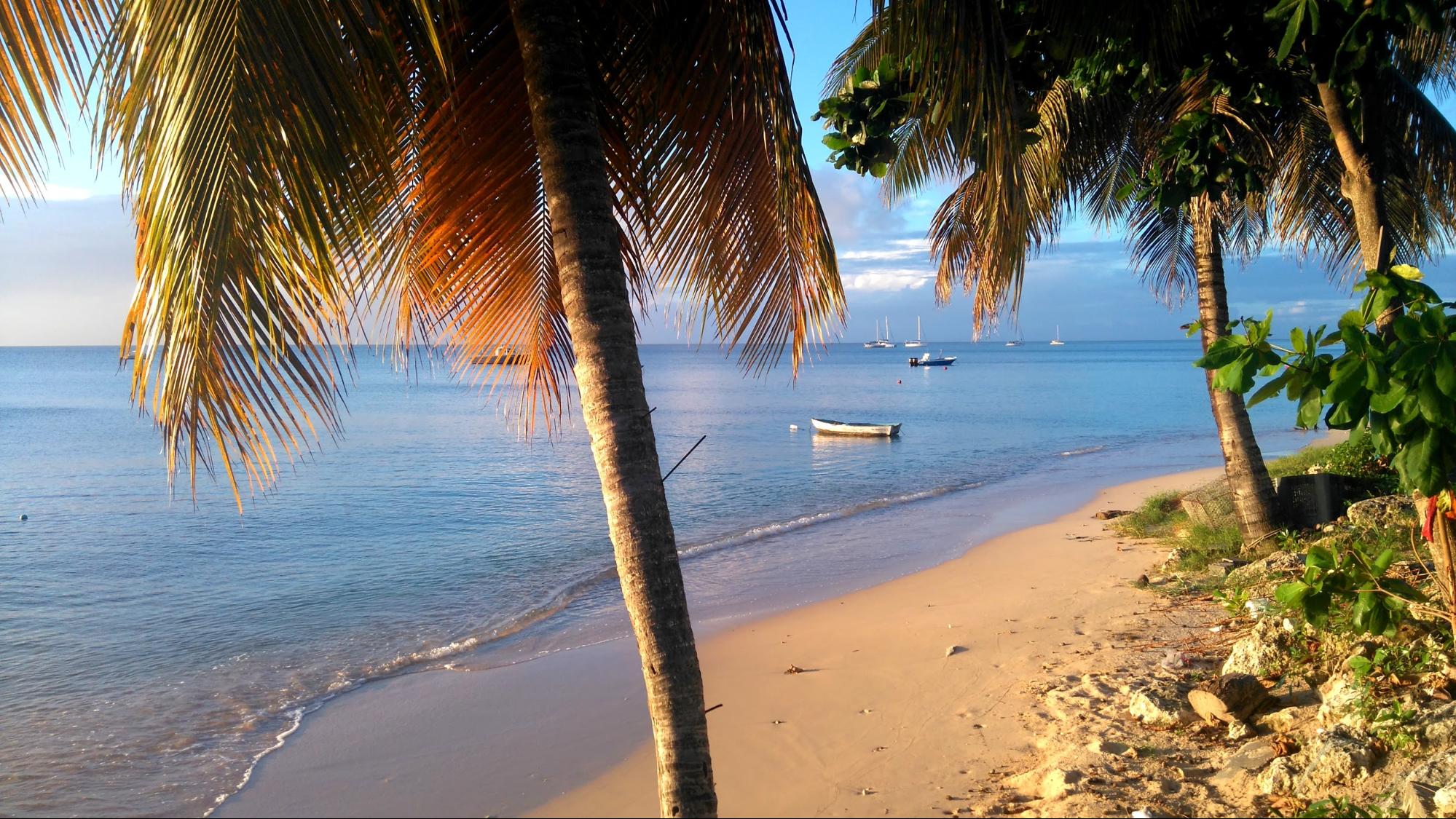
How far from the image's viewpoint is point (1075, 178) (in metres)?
9.32

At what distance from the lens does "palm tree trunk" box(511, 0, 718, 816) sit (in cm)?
306

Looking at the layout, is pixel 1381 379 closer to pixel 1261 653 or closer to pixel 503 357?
pixel 1261 653

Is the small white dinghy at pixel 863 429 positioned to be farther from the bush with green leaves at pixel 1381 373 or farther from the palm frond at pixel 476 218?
the bush with green leaves at pixel 1381 373

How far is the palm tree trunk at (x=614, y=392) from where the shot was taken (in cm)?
306

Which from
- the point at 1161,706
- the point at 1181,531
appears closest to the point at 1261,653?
the point at 1161,706

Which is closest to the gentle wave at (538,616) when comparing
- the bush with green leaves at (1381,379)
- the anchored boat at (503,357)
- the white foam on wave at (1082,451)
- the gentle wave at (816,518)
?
the gentle wave at (816,518)

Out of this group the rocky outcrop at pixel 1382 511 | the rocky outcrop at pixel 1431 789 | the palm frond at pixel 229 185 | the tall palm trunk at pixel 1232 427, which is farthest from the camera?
the tall palm trunk at pixel 1232 427

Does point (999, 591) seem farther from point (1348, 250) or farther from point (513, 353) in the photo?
point (513, 353)

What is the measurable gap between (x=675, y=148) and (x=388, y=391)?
66.9 meters

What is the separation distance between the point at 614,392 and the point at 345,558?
1376cm

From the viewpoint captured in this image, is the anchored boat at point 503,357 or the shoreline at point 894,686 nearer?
the anchored boat at point 503,357

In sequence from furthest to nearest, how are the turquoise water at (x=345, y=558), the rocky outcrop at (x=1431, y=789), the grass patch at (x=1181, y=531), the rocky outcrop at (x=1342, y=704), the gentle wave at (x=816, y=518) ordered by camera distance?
the gentle wave at (x=816, y=518)
the grass patch at (x=1181, y=531)
the turquoise water at (x=345, y=558)
the rocky outcrop at (x=1342, y=704)
the rocky outcrop at (x=1431, y=789)

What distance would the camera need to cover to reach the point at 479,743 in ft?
22.4

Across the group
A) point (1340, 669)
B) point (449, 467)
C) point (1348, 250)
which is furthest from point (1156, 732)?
point (449, 467)
